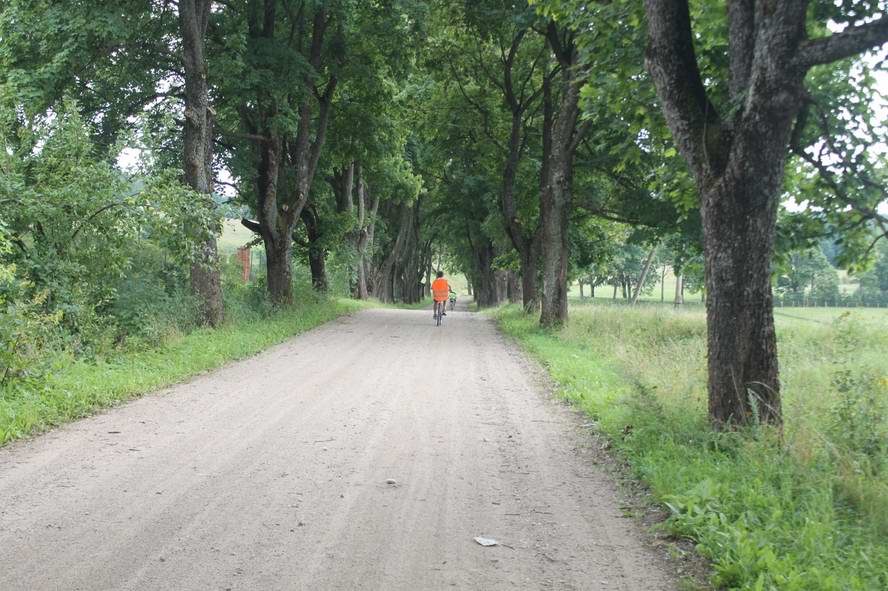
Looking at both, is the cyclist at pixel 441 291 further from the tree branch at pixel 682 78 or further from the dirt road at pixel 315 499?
the tree branch at pixel 682 78

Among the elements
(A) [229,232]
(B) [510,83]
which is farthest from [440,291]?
(A) [229,232]

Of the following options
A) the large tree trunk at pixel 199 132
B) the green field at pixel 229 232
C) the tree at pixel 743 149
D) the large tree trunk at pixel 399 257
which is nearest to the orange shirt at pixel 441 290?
the green field at pixel 229 232

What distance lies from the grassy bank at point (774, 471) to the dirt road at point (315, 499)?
0.47m

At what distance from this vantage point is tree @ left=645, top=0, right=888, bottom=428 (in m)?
6.11

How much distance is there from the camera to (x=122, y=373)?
33.5 ft

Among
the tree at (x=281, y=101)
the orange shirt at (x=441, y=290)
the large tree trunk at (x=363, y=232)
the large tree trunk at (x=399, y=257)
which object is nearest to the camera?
the tree at (x=281, y=101)

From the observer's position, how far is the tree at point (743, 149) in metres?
6.11

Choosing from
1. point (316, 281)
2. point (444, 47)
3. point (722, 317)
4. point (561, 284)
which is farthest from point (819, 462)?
point (316, 281)

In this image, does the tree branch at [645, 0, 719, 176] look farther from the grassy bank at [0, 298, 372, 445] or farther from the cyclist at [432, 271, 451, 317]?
the cyclist at [432, 271, 451, 317]

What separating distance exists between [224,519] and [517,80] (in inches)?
891

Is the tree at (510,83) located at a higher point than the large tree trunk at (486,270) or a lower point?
higher

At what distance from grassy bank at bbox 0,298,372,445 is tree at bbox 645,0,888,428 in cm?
720

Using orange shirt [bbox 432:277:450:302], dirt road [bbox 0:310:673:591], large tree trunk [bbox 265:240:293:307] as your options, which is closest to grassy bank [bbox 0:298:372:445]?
dirt road [bbox 0:310:673:591]

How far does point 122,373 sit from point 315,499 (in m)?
5.95
